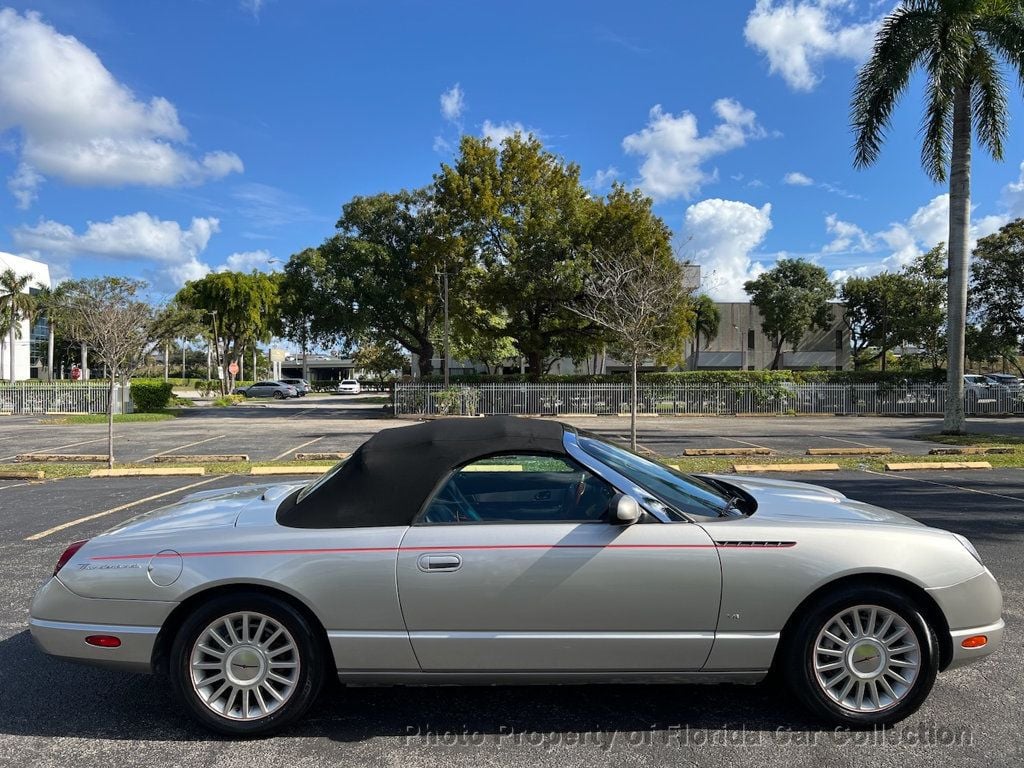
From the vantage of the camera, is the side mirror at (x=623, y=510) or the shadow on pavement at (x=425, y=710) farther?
the shadow on pavement at (x=425, y=710)

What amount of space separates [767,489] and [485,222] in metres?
26.1

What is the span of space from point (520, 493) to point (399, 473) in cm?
74

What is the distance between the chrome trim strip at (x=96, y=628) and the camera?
10.3 ft

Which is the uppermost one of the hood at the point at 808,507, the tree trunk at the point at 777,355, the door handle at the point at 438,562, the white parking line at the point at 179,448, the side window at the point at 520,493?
the tree trunk at the point at 777,355

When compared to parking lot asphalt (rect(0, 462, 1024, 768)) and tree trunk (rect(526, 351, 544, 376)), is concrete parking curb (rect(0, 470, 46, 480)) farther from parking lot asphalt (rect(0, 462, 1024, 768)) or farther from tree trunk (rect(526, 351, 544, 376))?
tree trunk (rect(526, 351, 544, 376))

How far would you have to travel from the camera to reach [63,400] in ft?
102

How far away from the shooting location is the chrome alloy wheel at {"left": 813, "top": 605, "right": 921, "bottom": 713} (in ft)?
10.3

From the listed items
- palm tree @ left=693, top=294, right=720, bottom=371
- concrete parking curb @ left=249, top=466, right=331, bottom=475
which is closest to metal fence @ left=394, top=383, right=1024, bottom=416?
concrete parking curb @ left=249, top=466, right=331, bottom=475

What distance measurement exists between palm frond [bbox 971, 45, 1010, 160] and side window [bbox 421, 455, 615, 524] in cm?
1923

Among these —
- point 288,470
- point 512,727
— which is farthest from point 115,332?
point 512,727

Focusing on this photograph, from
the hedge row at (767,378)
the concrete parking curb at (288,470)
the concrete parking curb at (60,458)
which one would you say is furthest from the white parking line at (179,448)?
the hedge row at (767,378)

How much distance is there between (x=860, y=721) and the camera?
3.12m

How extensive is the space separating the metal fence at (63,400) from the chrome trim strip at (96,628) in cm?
3112

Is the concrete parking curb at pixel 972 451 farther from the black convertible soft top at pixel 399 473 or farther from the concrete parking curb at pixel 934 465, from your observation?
the black convertible soft top at pixel 399 473
